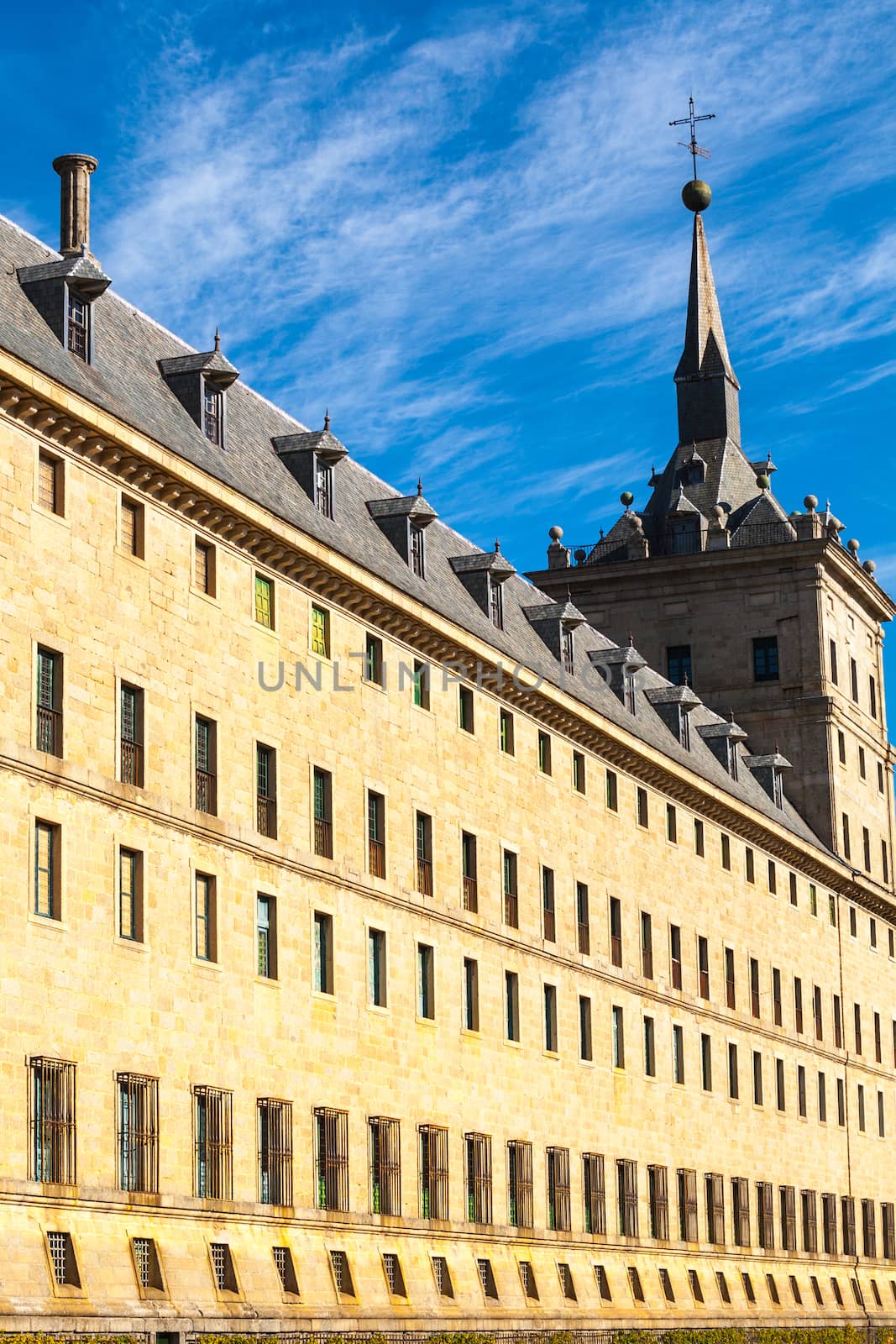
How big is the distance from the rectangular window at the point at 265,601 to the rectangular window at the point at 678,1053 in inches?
1072

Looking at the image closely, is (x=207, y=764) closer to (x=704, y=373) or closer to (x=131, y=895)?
(x=131, y=895)

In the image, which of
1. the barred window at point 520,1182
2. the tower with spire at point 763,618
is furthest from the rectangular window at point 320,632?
the tower with spire at point 763,618

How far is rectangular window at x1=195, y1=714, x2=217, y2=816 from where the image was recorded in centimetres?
4581

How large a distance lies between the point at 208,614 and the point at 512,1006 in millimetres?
17635

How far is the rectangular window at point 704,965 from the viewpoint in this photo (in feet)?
244

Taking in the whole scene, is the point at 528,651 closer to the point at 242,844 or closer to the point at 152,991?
the point at 242,844

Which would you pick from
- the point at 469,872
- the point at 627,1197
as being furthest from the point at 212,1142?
the point at 627,1197

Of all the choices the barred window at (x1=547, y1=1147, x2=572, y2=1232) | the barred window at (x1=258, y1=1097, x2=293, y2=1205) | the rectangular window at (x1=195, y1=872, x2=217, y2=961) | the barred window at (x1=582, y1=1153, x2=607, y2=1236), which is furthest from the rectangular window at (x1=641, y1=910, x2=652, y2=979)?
the rectangular window at (x1=195, y1=872, x2=217, y2=961)

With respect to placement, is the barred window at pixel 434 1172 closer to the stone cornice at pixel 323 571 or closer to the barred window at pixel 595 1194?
the barred window at pixel 595 1194

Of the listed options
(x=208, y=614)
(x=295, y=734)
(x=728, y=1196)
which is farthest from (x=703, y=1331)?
(x=208, y=614)

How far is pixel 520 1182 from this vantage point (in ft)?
192

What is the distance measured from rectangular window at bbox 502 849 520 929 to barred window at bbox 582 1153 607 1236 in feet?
23.8

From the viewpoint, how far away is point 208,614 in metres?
46.9

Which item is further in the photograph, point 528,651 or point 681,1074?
point 681,1074
